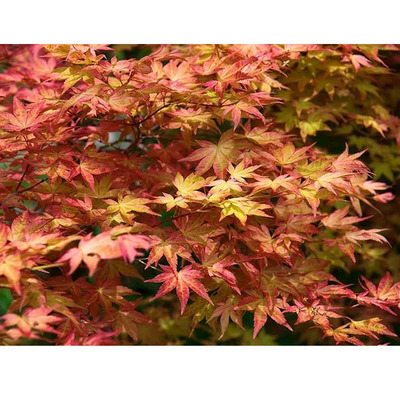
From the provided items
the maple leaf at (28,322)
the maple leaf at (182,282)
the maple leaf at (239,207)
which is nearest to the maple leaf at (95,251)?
the maple leaf at (28,322)

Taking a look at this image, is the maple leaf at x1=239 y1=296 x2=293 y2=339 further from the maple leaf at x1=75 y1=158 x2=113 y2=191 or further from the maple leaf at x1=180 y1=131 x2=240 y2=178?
the maple leaf at x1=75 y1=158 x2=113 y2=191

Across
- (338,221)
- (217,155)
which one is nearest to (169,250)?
(217,155)

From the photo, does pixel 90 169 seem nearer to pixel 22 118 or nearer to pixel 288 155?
pixel 22 118

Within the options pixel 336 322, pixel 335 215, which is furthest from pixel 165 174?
pixel 336 322

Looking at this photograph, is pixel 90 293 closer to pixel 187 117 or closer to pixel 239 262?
pixel 239 262

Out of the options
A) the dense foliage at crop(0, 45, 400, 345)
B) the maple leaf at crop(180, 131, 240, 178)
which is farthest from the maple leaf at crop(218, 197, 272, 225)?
the maple leaf at crop(180, 131, 240, 178)

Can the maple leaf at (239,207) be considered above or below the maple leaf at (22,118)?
below

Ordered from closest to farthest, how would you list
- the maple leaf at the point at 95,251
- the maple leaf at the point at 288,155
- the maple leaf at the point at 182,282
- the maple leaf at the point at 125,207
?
the maple leaf at the point at 95,251
the maple leaf at the point at 182,282
the maple leaf at the point at 125,207
the maple leaf at the point at 288,155

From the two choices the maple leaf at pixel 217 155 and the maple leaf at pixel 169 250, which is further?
the maple leaf at pixel 217 155

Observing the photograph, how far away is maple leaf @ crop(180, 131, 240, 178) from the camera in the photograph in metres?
1.69

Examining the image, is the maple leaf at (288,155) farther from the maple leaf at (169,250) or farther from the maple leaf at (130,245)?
the maple leaf at (130,245)

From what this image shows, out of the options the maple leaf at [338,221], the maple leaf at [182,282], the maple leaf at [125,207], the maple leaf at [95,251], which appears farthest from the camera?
the maple leaf at [338,221]

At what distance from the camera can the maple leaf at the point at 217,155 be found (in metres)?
1.69

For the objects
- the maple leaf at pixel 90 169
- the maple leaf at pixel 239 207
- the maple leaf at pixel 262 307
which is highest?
the maple leaf at pixel 239 207
